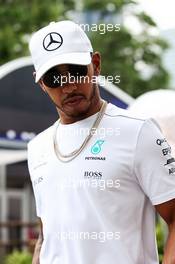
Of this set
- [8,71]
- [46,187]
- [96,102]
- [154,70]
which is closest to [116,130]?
[96,102]

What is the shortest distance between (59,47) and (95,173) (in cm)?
33

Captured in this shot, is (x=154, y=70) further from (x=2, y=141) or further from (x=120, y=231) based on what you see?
(x=120, y=231)

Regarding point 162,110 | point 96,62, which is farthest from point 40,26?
point 96,62

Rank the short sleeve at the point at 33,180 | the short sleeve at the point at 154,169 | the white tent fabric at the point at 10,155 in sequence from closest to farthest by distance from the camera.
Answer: the short sleeve at the point at 154,169 < the short sleeve at the point at 33,180 < the white tent fabric at the point at 10,155

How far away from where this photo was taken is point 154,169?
1943 mm

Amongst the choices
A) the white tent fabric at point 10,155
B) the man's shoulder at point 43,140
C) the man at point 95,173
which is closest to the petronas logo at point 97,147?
the man at point 95,173

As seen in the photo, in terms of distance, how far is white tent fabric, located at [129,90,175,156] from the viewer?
7.96 ft

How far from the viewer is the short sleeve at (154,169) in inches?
76.4

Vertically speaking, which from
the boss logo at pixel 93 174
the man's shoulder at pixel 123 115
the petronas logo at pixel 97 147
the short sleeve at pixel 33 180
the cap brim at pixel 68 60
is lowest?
the short sleeve at pixel 33 180

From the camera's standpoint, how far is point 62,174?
2.05 metres

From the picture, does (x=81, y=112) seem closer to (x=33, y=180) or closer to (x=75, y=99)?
(x=75, y=99)

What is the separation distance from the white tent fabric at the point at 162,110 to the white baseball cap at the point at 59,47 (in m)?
0.21

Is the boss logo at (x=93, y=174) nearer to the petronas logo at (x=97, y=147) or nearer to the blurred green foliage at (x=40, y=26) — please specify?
the petronas logo at (x=97, y=147)

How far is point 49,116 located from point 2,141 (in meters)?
0.57
